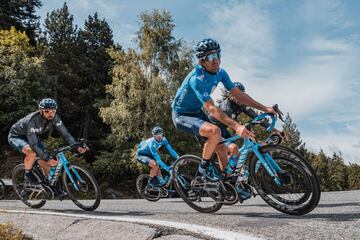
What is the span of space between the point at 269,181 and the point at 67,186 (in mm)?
3928

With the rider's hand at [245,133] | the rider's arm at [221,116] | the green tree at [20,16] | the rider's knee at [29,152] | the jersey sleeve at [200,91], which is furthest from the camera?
the green tree at [20,16]

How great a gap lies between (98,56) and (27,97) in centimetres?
1472

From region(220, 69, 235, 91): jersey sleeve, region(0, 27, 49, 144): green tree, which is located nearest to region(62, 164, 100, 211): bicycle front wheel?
region(220, 69, 235, 91): jersey sleeve

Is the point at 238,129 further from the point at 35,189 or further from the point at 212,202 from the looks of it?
the point at 35,189

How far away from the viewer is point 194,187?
5.76 m

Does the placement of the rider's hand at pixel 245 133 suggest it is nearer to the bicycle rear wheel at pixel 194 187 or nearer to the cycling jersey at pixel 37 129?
the bicycle rear wheel at pixel 194 187

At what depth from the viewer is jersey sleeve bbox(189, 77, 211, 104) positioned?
5078 millimetres

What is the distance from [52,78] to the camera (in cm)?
4019

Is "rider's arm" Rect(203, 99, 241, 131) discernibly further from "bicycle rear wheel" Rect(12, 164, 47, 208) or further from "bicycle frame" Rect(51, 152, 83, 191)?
"bicycle rear wheel" Rect(12, 164, 47, 208)

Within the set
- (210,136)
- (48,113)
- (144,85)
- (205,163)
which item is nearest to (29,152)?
(48,113)

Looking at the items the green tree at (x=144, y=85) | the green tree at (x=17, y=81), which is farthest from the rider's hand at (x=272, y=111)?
the green tree at (x=17, y=81)

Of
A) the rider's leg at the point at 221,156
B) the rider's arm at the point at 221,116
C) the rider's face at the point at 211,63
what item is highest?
the rider's face at the point at 211,63

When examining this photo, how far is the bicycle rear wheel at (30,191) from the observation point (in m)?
7.73

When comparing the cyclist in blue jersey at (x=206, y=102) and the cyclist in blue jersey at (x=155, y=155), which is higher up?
the cyclist in blue jersey at (x=206, y=102)
